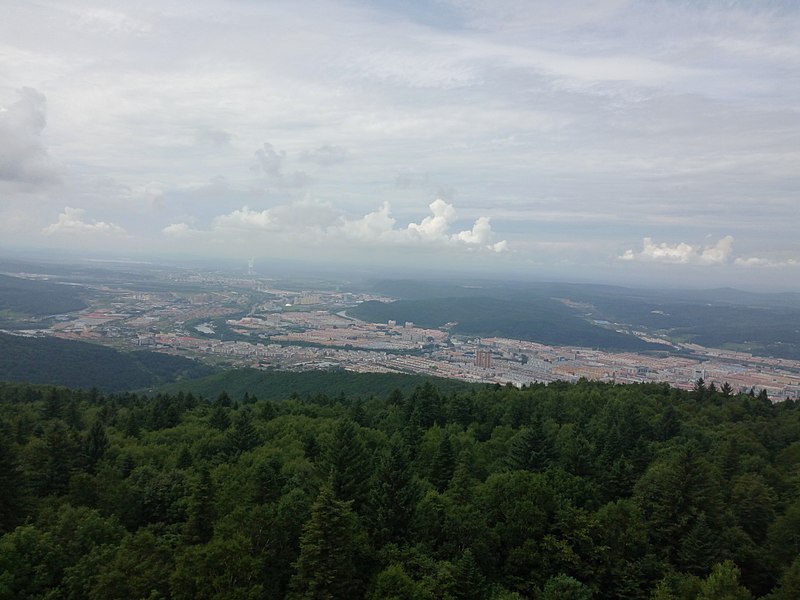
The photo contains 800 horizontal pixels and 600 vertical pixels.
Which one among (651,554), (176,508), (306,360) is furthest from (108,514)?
(306,360)

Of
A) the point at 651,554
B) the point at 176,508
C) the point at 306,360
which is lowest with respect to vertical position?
the point at 306,360

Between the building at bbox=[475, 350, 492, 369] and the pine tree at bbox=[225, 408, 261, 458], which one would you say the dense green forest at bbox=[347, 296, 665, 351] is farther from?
the pine tree at bbox=[225, 408, 261, 458]

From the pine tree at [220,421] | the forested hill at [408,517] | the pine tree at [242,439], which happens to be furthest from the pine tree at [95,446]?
the pine tree at [220,421]

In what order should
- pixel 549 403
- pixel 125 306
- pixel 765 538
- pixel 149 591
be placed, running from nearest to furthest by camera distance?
pixel 149 591 → pixel 765 538 → pixel 549 403 → pixel 125 306

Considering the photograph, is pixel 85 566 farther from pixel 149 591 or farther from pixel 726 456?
pixel 726 456

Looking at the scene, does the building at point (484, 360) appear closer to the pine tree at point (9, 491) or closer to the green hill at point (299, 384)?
the green hill at point (299, 384)

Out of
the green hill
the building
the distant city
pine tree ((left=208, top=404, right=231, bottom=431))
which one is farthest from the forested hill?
the building
